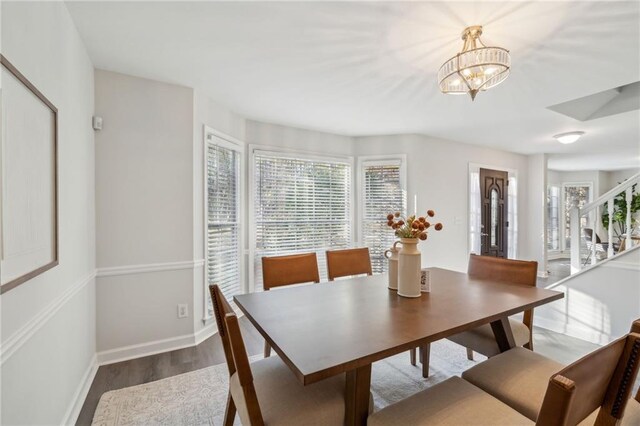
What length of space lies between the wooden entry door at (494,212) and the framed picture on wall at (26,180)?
217 inches

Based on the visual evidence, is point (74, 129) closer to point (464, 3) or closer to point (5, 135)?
point (5, 135)

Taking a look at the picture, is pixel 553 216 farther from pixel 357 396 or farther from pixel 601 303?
pixel 357 396

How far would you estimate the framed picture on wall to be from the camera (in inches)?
41.4

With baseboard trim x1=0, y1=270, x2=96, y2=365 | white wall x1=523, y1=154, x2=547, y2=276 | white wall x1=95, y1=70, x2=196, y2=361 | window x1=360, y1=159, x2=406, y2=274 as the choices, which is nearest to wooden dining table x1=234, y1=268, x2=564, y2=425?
baseboard trim x1=0, y1=270, x2=96, y2=365

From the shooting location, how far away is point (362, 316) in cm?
141

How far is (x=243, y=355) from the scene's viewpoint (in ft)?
3.45

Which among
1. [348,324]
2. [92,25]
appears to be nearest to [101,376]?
[348,324]

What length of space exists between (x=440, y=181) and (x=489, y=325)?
9.82ft

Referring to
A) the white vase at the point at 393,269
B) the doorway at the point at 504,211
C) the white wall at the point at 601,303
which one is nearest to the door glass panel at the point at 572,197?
the doorway at the point at 504,211

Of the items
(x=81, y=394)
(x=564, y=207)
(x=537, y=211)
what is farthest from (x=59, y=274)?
(x=564, y=207)

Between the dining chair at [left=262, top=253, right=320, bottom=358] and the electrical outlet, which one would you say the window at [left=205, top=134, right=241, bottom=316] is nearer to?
the electrical outlet

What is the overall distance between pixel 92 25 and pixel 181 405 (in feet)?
8.20

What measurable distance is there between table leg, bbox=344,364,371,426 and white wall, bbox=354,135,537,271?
10.7 ft

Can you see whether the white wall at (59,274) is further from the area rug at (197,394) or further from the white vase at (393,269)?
the white vase at (393,269)
